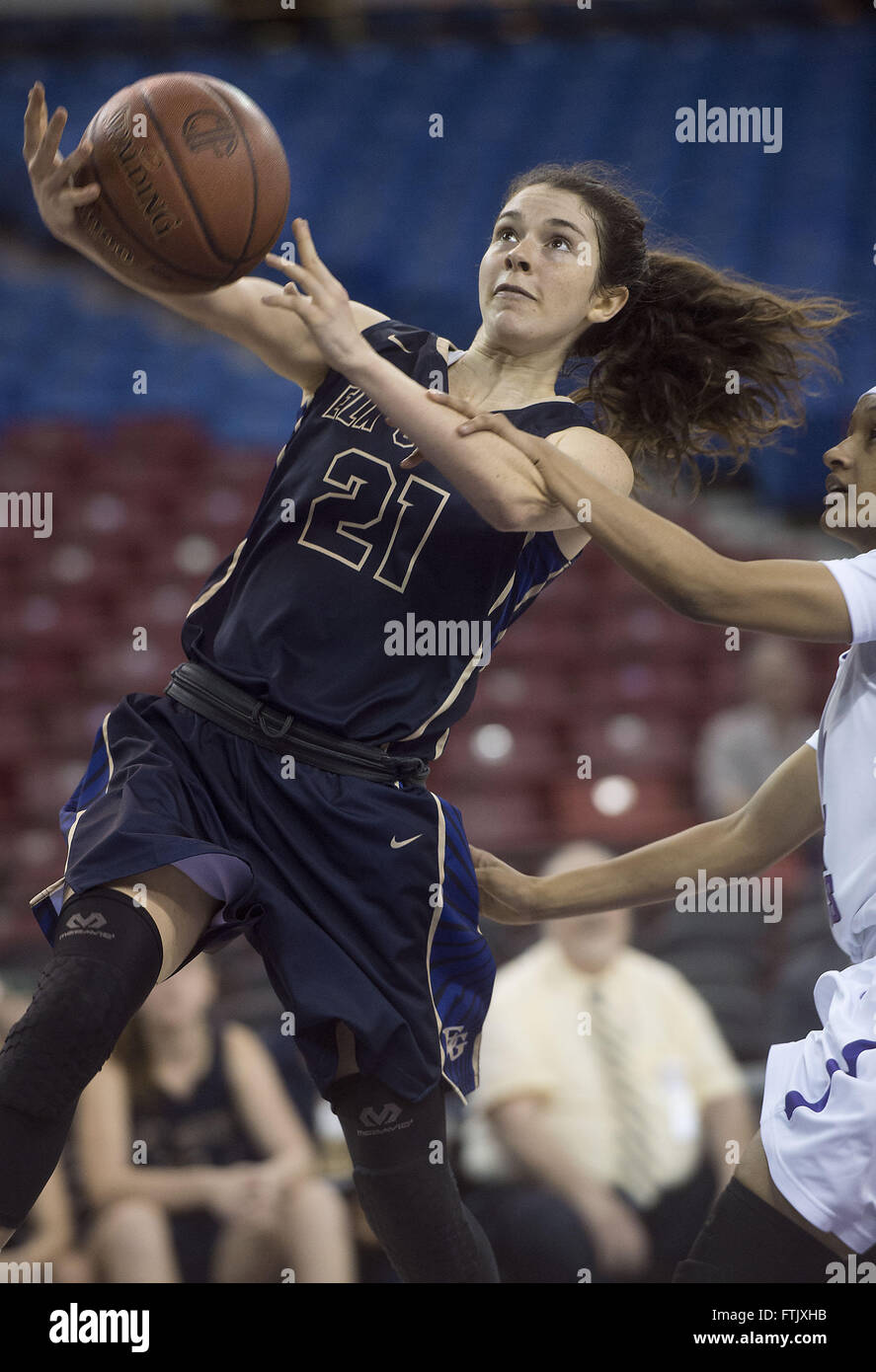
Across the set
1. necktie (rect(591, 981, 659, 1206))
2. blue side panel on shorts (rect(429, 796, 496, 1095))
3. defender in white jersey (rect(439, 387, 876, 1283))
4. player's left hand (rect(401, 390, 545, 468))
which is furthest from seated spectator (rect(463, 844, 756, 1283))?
player's left hand (rect(401, 390, 545, 468))

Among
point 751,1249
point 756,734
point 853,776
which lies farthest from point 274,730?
point 756,734

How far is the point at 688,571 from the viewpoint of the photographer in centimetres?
211

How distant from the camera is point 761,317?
2797 millimetres

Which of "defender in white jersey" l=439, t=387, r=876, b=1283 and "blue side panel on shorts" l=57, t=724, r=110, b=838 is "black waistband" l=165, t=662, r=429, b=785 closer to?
"blue side panel on shorts" l=57, t=724, r=110, b=838

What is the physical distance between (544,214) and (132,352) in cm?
642

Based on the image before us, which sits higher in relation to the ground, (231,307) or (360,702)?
(231,307)

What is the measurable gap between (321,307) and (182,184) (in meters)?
0.33

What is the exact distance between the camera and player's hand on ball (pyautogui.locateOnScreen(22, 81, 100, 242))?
227 centimetres

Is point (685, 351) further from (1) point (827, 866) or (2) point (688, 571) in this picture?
(1) point (827, 866)

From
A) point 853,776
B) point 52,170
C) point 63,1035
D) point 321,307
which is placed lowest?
point 63,1035

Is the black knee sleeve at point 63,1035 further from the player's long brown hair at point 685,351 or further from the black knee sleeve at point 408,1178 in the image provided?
the player's long brown hair at point 685,351

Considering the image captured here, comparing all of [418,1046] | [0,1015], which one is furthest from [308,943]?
[0,1015]

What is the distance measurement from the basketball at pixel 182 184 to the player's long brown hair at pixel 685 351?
22.5 inches

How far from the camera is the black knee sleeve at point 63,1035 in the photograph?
6.37 ft
